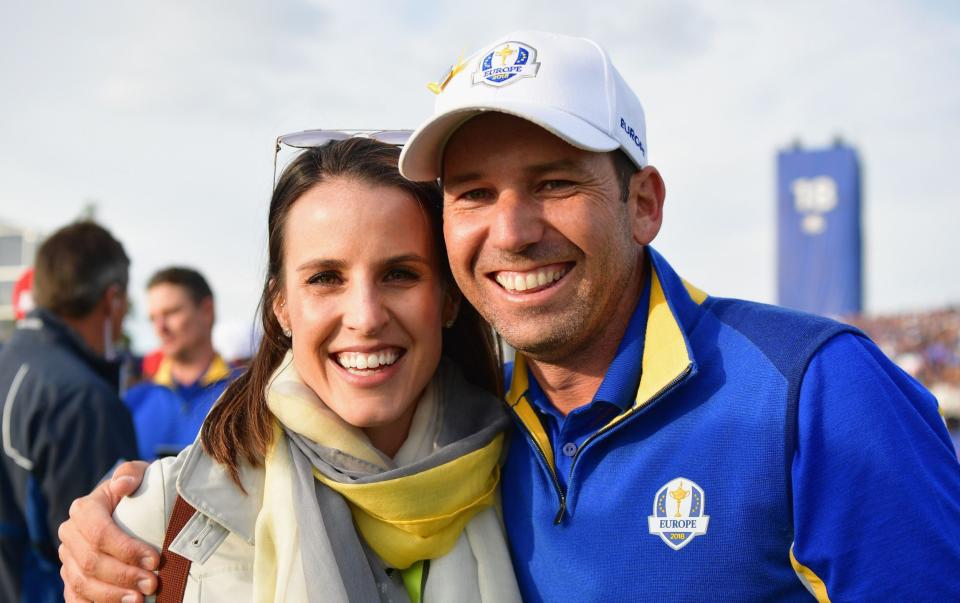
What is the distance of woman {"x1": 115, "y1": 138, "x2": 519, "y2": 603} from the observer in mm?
2172

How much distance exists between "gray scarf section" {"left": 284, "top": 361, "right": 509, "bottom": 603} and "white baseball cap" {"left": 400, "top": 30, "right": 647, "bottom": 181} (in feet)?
2.42

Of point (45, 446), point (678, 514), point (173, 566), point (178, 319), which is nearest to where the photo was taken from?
point (678, 514)

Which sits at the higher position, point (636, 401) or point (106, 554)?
point (636, 401)

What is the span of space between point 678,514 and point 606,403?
343mm

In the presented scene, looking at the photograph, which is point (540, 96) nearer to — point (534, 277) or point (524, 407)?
point (534, 277)

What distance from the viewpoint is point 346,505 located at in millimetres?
2291

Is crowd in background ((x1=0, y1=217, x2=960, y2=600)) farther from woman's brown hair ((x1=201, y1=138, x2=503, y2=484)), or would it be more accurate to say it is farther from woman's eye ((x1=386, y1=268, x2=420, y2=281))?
woman's eye ((x1=386, y1=268, x2=420, y2=281))

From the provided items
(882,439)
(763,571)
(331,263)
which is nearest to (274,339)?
(331,263)

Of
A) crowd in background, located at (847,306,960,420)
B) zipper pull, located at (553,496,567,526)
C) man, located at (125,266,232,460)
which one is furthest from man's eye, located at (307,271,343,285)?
crowd in background, located at (847,306,960,420)

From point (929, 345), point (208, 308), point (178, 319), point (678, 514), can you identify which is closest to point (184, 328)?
point (178, 319)

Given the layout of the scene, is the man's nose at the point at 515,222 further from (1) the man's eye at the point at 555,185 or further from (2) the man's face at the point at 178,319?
(2) the man's face at the point at 178,319

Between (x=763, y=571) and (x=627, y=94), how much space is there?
4.33ft

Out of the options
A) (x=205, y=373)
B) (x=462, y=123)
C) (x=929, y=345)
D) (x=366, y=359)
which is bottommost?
(x=929, y=345)

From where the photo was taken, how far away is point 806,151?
113 ft
